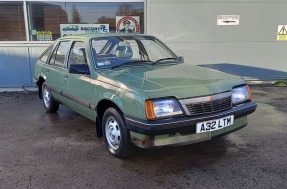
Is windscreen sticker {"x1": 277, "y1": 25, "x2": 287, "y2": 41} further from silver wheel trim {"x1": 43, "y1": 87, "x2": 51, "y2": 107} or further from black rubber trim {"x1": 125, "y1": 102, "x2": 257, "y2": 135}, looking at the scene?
silver wheel trim {"x1": 43, "y1": 87, "x2": 51, "y2": 107}

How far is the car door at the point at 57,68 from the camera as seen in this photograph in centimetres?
495

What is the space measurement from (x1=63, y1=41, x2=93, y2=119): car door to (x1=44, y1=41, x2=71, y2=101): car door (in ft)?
0.73

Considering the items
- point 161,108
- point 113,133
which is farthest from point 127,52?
point 161,108

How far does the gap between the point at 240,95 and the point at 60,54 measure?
3.14m

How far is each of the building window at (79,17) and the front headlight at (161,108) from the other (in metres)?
5.54

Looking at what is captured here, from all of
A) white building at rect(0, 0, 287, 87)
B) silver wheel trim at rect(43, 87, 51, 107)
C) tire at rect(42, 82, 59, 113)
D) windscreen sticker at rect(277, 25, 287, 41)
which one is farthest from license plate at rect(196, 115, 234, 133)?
windscreen sticker at rect(277, 25, 287, 41)

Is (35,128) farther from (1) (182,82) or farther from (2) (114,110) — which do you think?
(1) (182,82)

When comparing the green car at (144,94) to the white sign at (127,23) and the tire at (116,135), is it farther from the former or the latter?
the white sign at (127,23)

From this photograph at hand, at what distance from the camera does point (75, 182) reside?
125 inches

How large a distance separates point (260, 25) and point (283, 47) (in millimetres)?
971

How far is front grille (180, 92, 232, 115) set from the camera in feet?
10.5

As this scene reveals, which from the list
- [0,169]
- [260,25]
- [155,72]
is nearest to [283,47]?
[260,25]

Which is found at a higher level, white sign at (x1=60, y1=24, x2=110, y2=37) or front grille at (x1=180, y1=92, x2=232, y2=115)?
white sign at (x1=60, y1=24, x2=110, y2=37)

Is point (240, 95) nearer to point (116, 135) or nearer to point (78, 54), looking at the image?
point (116, 135)
